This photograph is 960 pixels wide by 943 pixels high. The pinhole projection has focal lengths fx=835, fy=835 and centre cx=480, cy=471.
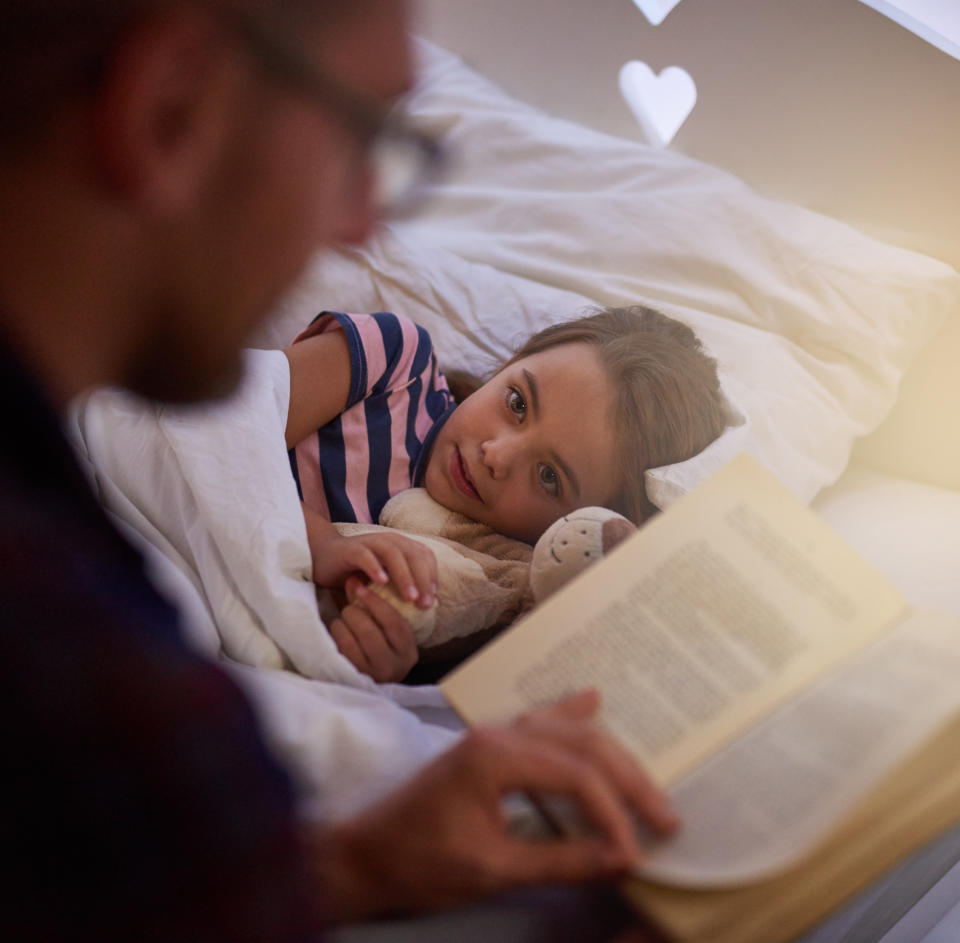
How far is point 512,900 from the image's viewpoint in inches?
22.3

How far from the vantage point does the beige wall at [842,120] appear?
1.24m

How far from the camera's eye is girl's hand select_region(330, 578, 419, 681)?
83 centimetres

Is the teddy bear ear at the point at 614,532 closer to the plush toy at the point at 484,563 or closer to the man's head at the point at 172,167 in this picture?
the plush toy at the point at 484,563

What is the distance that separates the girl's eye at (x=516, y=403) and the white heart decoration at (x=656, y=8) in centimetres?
86

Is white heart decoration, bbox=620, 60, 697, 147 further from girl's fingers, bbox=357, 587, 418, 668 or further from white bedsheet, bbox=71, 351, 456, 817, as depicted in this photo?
girl's fingers, bbox=357, 587, 418, 668

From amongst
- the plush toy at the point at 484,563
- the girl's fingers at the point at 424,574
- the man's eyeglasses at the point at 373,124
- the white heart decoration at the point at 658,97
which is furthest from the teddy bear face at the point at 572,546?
the white heart decoration at the point at 658,97

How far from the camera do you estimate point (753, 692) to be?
2.13 ft

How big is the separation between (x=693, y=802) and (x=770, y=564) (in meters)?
0.23

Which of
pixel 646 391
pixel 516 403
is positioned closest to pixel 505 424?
pixel 516 403

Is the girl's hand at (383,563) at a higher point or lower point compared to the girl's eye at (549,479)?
lower

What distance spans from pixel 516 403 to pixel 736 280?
490 mm

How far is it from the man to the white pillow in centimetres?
64

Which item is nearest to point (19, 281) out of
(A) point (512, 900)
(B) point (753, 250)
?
(A) point (512, 900)

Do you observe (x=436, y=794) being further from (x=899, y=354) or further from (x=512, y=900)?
(x=899, y=354)
